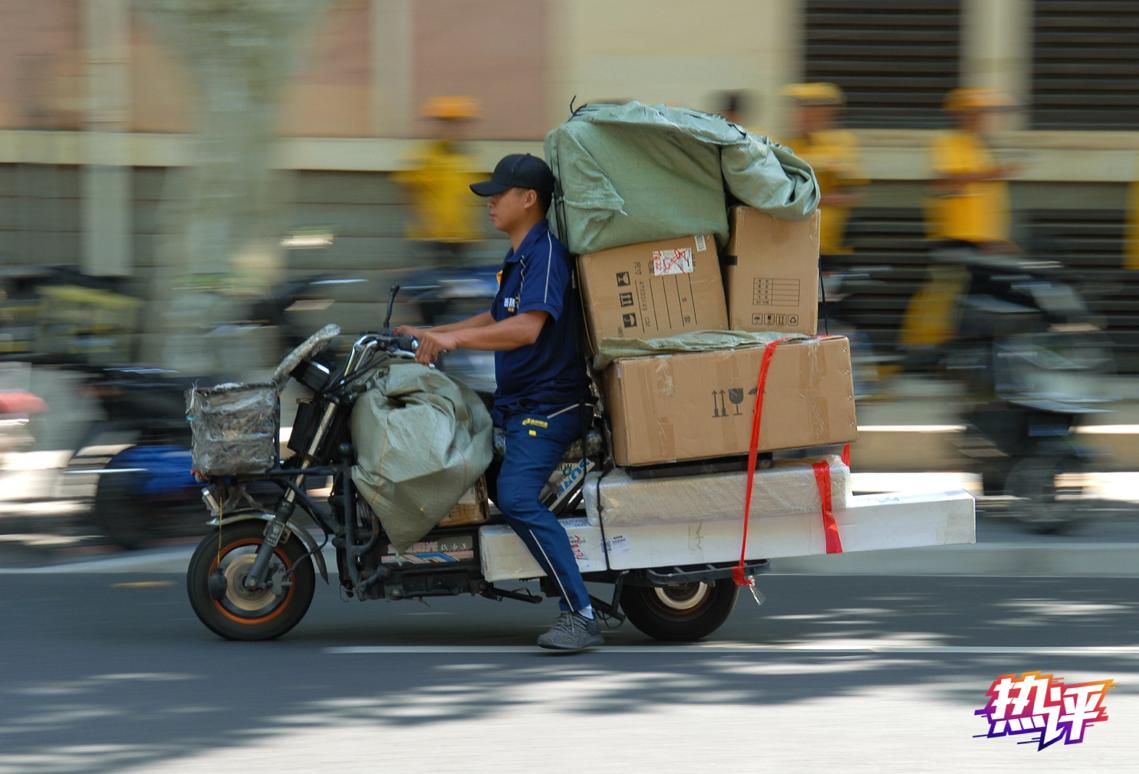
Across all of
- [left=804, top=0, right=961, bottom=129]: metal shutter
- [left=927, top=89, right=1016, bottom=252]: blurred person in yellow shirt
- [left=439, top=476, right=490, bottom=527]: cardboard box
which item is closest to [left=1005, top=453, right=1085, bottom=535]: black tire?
[left=927, top=89, right=1016, bottom=252]: blurred person in yellow shirt

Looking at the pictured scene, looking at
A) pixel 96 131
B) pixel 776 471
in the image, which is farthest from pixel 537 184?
pixel 96 131

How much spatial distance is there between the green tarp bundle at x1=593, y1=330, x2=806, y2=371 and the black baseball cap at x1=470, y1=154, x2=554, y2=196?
0.63 meters

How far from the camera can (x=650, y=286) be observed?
584cm

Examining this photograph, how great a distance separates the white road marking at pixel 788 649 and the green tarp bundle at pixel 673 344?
117 cm

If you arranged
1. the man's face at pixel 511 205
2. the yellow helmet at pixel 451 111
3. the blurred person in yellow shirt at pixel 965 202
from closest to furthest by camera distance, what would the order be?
the man's face at pixel 511 205, the blurred person in yellow shirt at pixel 965 202, the yellow helmet at pixel 451 111

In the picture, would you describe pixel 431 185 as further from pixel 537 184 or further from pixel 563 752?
pixel 563 752

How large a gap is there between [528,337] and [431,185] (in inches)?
184

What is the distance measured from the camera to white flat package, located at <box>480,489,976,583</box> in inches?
233

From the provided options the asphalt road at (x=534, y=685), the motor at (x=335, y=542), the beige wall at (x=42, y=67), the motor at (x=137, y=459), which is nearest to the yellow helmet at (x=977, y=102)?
the asphalt road at (x=534, y=685)

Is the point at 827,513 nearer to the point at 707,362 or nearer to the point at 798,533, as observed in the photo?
the point at 798,533

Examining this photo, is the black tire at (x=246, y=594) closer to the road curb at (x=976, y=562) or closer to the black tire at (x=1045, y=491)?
the road curb at (x=976, y=562)

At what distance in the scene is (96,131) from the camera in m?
12.8

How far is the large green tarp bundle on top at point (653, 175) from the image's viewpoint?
5.71m

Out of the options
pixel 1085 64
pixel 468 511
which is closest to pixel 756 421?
pixel 468 511
